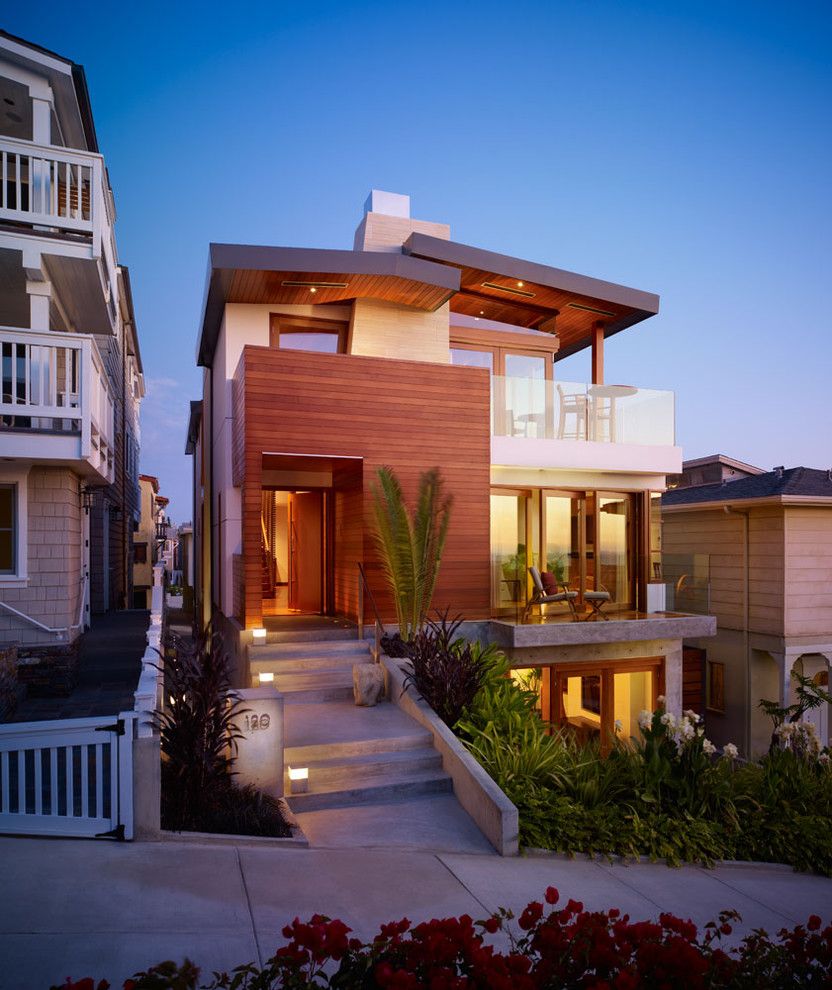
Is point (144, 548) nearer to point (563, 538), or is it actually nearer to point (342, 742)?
point (563, 538)

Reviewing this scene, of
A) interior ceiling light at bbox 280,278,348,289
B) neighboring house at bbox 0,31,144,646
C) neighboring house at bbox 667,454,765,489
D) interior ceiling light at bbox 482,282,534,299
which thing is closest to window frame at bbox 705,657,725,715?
neighboring house at bbox 667,454,765,489

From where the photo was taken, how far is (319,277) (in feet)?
38.5

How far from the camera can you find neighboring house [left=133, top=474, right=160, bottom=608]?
30.4 m

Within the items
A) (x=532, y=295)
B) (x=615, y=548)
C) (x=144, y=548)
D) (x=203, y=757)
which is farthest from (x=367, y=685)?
(x=144, y=548)

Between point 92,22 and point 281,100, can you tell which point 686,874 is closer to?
point 92,22

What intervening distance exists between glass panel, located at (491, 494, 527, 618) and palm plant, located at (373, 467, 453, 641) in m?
2.49

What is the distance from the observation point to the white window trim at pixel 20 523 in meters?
10.0

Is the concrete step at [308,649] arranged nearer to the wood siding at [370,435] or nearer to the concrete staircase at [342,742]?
the concrete staircase at [342,742]

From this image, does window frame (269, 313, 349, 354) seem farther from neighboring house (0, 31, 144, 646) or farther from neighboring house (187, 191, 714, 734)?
neighboring house (0, 31, 144, 646)

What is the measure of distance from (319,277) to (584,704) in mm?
8400

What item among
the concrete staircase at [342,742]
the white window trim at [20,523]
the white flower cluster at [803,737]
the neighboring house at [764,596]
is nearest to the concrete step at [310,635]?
the concrete staircase at [342,742]

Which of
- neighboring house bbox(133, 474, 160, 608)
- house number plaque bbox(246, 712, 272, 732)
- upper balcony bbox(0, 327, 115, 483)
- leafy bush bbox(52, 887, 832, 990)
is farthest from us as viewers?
neighboring house bbox(133, 474, 160, 608)

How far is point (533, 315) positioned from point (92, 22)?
12564mm

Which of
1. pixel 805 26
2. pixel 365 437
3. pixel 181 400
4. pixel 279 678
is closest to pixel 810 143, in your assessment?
pixel 805 26
